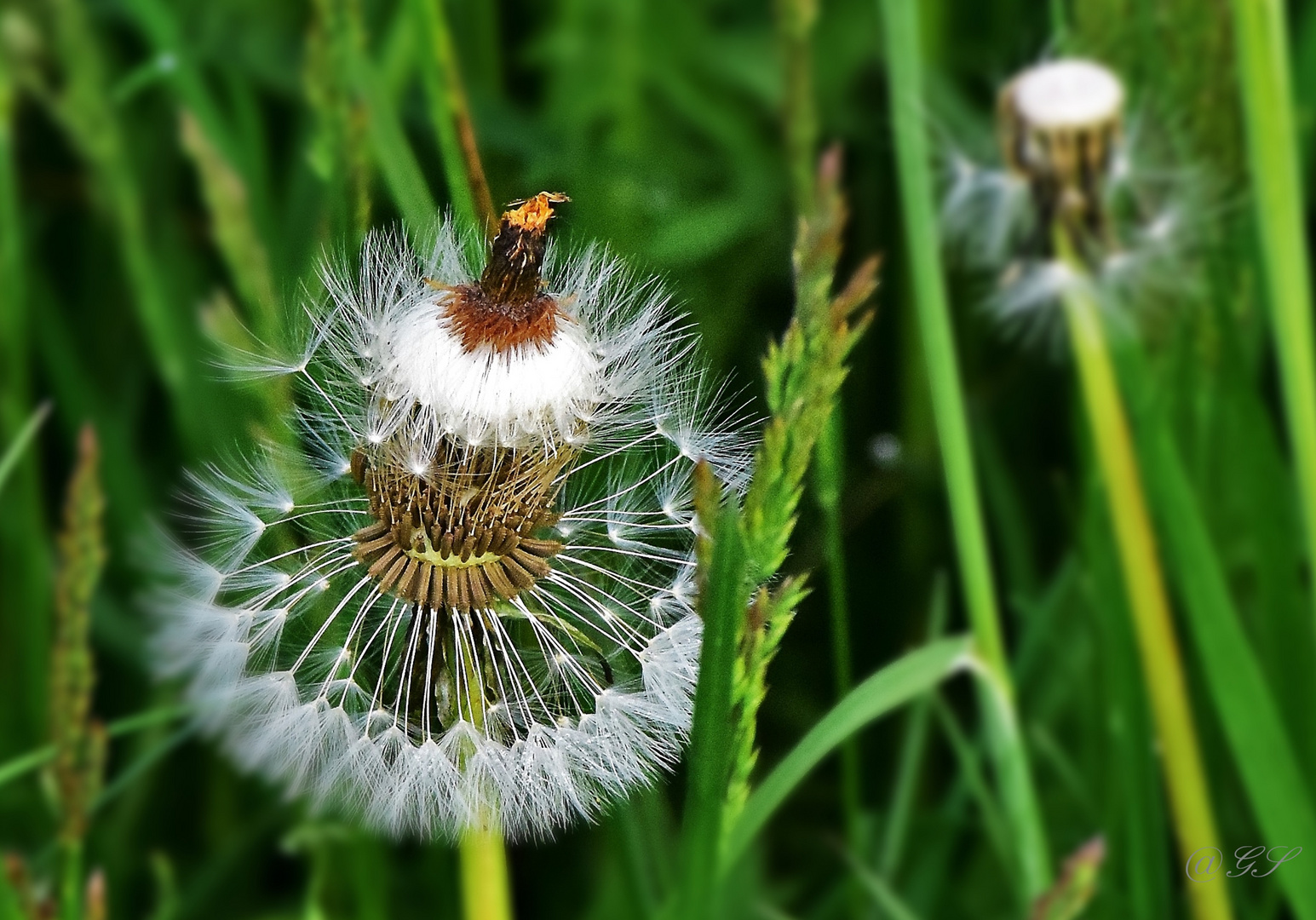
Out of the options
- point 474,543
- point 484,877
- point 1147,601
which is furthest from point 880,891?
point 474,543

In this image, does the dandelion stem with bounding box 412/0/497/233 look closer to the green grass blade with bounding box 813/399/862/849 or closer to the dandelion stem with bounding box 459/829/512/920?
the green grass blade with bounding box 813/399/862/849

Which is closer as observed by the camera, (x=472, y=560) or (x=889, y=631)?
(x=472, y=560)

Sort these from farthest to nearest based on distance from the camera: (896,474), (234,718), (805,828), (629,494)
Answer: (896,474)
(805,828)
(234,718)
(629,494)

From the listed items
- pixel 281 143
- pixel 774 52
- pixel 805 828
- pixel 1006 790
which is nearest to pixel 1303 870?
pixel 1006 790

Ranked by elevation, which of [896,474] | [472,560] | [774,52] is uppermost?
[774,52]

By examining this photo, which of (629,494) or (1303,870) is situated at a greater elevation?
(629,494)

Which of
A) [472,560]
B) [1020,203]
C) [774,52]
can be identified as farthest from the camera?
[774,52]

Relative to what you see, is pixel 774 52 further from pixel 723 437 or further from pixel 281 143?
pixel 723 437
